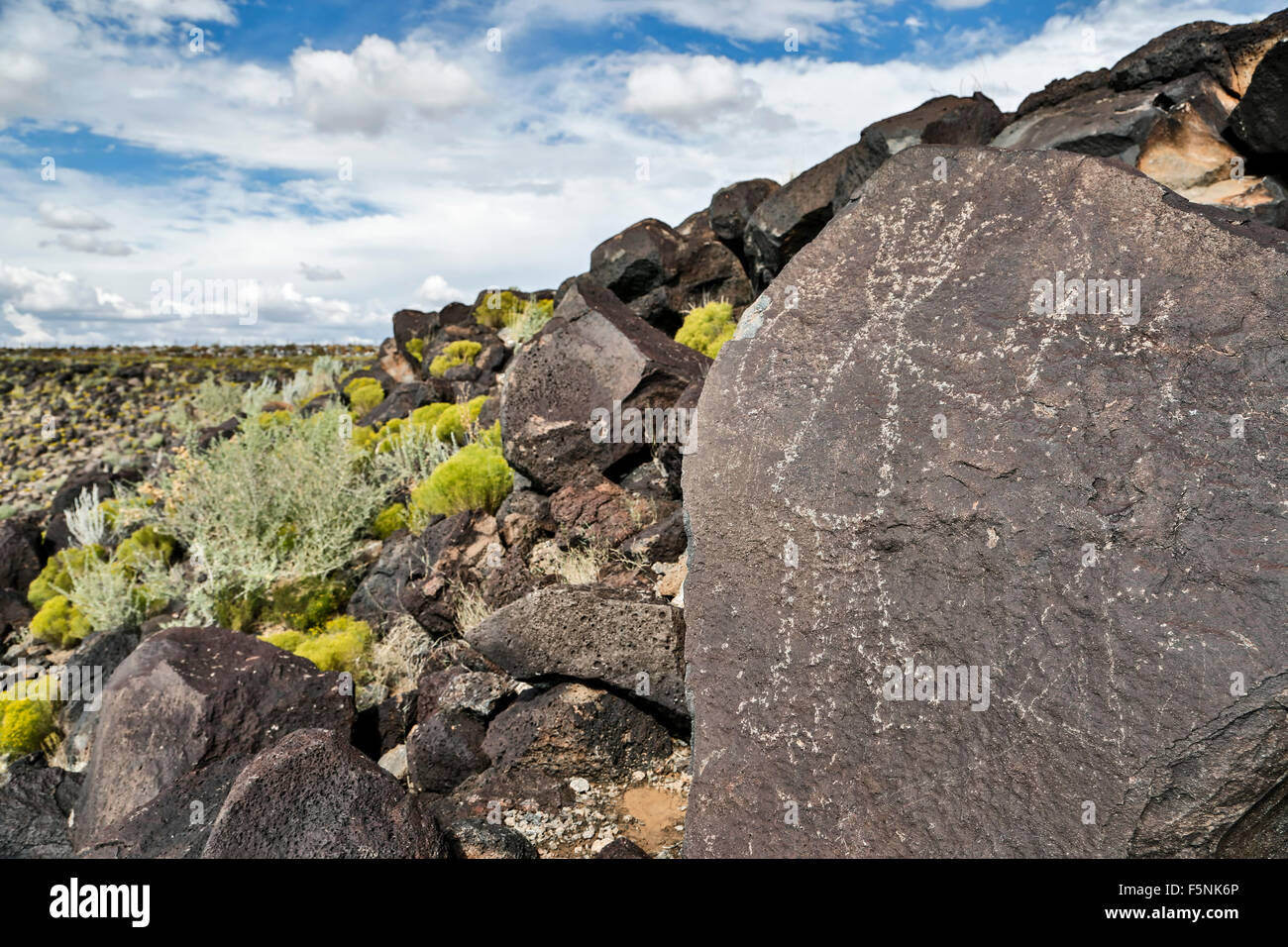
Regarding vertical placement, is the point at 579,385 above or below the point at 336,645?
above

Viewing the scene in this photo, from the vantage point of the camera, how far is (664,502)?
7.41m

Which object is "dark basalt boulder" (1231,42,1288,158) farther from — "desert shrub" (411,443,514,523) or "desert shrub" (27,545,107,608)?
"desert shrub" (27,545,107,608)

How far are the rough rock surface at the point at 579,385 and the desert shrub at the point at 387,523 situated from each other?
2.38 metres

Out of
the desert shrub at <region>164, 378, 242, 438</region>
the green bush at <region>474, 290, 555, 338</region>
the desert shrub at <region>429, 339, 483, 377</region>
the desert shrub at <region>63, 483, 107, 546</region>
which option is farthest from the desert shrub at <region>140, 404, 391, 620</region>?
the desert shrub at <region>164, 378, 242, 438</region>

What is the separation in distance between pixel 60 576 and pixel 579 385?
856 cm

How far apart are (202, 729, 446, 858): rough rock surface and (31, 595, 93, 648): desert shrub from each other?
28.6ft

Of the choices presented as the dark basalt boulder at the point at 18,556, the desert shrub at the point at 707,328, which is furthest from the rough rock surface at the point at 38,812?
the desert shrub at the point at 707,328

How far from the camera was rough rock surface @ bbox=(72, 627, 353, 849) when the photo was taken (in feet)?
17.5

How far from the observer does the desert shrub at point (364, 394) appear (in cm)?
1742

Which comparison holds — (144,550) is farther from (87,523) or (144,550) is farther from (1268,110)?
(1268,110)

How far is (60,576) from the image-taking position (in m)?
12.0

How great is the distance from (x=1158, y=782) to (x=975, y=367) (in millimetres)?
1501

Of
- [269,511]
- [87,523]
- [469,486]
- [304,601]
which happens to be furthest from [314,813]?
[87,523]
